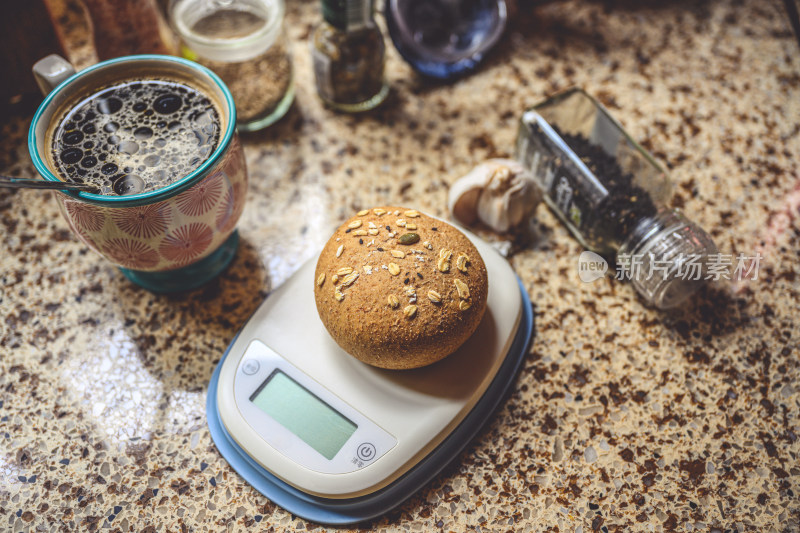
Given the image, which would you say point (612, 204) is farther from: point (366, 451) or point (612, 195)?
point (366, 451)

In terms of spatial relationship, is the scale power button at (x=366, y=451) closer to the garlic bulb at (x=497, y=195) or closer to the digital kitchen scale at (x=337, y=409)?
the digital kitchen scale at (x=337, y=409)

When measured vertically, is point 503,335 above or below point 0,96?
below

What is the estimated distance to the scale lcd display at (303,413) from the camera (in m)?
0.66

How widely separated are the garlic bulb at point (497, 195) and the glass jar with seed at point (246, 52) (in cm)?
33

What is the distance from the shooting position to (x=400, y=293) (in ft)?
2.14

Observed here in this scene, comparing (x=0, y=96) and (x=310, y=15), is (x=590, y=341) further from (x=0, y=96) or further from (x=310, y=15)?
(x=0, y=96)

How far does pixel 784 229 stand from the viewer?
895 millimetres

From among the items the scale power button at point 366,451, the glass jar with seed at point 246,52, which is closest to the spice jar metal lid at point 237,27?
the glass jar with seed at point 246,52

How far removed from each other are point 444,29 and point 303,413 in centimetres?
67

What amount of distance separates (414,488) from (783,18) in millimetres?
1068

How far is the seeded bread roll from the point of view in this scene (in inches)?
25.4

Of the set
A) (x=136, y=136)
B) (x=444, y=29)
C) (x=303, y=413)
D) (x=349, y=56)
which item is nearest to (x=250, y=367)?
(x=303, y=413)

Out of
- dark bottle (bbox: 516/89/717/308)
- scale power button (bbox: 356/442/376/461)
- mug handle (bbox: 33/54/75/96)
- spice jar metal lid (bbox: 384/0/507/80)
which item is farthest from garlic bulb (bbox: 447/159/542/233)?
mug handle (bbox: 33/54/75/96)

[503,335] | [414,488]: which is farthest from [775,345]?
[414,488]
